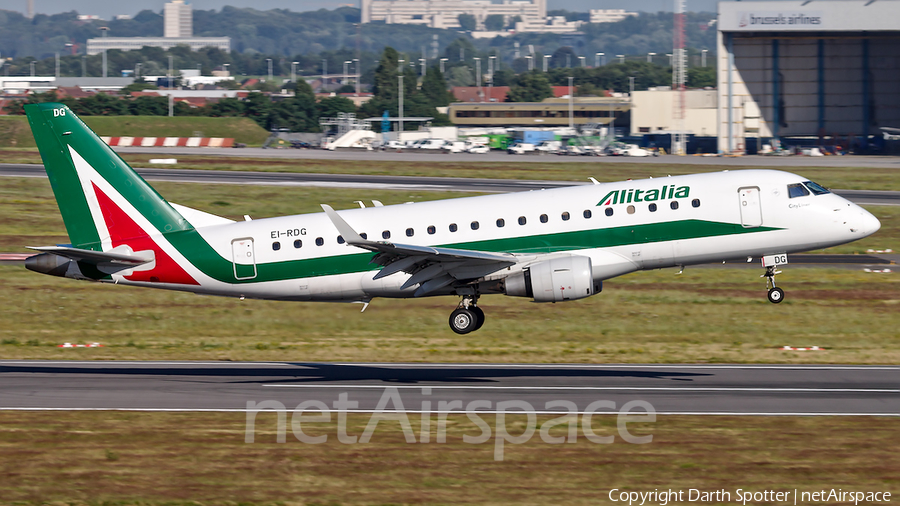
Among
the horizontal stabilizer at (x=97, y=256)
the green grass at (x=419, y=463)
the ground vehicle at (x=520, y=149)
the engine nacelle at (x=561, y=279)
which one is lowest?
the green grass at (x=419, y=463)

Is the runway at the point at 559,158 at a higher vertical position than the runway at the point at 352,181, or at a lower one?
higher

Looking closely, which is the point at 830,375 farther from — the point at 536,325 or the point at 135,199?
the point at 135,199

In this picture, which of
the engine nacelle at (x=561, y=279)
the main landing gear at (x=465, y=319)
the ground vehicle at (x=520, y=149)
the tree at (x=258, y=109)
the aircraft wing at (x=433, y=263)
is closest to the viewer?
the aircraft wing at (x=433, y=263)

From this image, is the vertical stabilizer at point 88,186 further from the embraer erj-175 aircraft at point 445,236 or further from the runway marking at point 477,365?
the runway marking at point 477,365

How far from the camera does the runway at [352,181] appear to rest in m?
77.9

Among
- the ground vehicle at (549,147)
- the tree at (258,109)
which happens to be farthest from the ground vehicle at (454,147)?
the tree at (258,109)

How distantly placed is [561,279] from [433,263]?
14.0 feet

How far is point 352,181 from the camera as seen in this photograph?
83.8m

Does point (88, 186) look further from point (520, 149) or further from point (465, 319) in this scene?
point (520, 149)

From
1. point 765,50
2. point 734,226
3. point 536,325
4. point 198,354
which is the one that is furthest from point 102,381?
point 765,50

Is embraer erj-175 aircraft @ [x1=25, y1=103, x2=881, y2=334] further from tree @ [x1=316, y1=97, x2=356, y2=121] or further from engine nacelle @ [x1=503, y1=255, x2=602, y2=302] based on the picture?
tree @ [x1=316, y1=97, x2=356, y2=121]

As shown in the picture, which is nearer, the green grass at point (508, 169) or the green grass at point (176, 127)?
the green grass at point (508, 169)

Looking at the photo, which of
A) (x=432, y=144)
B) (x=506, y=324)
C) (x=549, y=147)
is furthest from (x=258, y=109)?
(x=506, y=324)

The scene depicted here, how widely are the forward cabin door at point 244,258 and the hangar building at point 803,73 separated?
101350 mm
